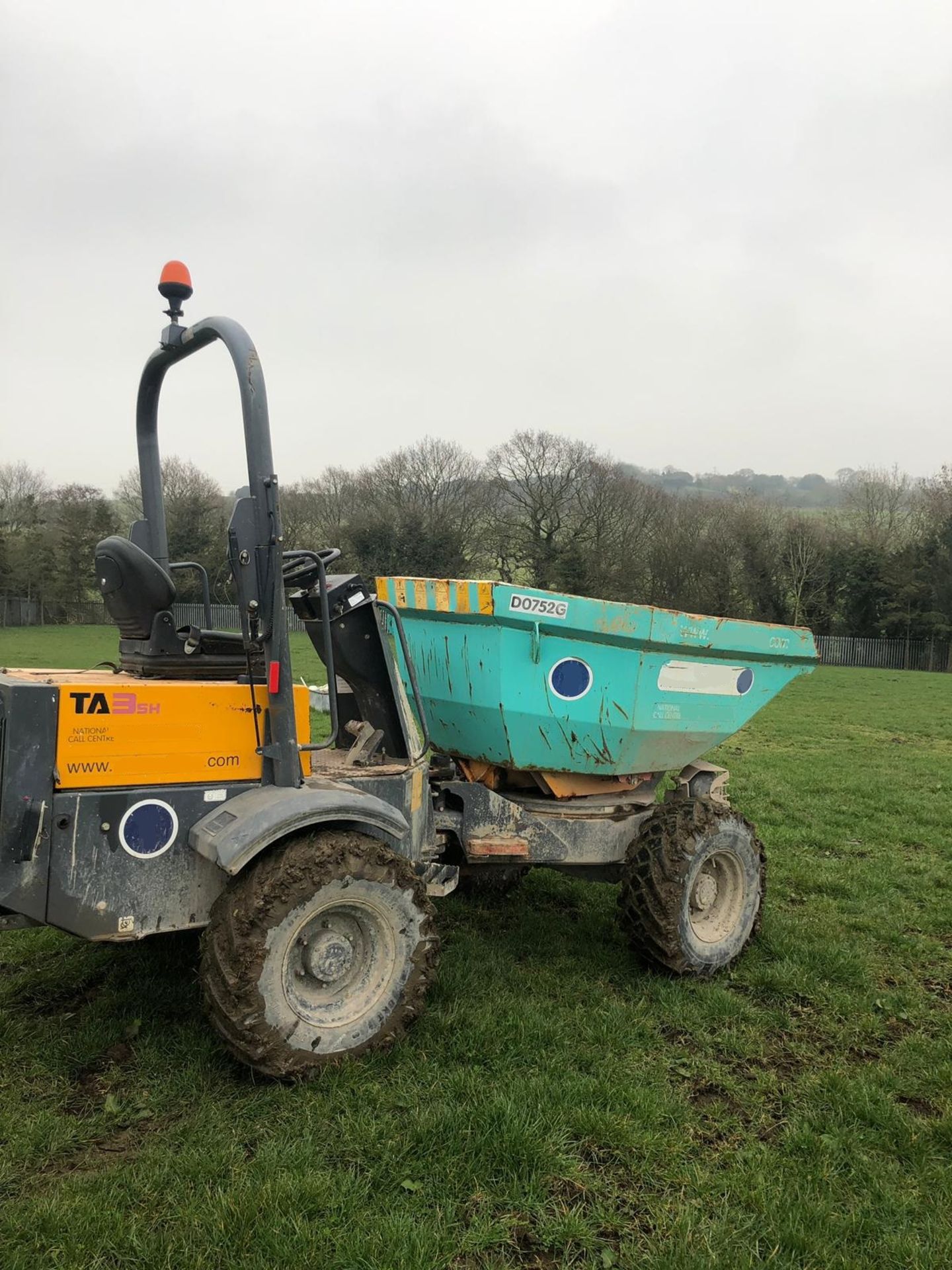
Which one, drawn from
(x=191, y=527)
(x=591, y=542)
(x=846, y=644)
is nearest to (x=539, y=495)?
(x=591, y=542)

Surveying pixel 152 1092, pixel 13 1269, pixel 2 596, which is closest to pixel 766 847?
pixel 152 1092

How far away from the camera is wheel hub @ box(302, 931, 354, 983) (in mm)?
3781

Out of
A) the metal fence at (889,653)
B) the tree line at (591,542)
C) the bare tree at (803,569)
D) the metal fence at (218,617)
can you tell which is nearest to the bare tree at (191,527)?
the metal fence at (218,617)

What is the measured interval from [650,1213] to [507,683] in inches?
93.7

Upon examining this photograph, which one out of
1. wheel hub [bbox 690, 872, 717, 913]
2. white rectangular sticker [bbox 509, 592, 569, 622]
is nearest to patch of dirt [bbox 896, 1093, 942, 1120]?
wheel hub [bbox 690, 872, 717, 913]

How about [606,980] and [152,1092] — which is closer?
[152,1092]

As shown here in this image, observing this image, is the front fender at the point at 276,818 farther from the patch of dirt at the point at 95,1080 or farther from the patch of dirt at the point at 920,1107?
the patch of dirt at the point at 920,1107

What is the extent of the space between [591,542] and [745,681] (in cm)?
3937

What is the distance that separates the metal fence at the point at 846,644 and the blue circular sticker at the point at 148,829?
4153 cm

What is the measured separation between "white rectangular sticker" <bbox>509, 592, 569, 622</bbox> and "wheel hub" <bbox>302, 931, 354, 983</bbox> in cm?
178

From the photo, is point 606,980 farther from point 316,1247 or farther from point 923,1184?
point 316,1247

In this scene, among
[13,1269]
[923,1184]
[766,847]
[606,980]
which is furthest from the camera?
[766,847]

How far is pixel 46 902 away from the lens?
3434mm

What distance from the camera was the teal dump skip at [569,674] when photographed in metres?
4.68
